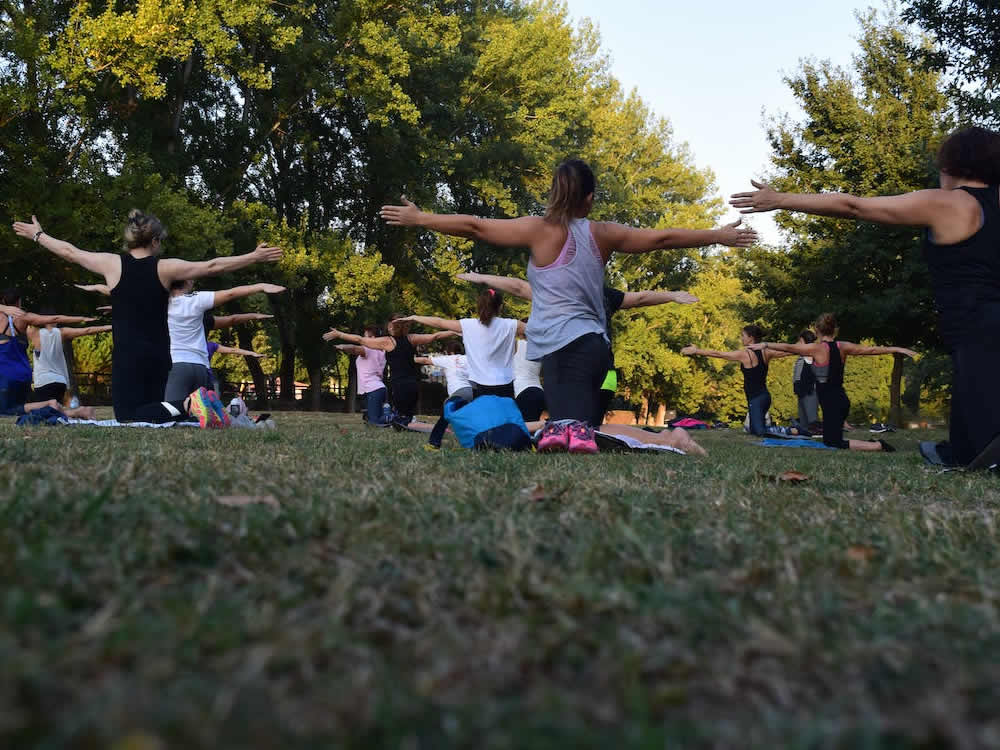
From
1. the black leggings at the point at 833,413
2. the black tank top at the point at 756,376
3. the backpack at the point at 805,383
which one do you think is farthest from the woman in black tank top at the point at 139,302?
the backpack at the point at 805,383

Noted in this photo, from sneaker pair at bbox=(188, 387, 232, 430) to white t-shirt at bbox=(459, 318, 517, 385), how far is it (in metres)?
2.94

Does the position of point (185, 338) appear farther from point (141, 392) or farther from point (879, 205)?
point (879, 205)

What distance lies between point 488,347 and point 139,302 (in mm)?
3980

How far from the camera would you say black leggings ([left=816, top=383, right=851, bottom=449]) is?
44.8 ft

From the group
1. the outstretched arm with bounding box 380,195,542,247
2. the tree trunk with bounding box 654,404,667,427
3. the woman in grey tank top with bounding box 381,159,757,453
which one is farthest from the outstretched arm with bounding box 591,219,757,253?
the tree trunk with bounding box 654,404,667,427

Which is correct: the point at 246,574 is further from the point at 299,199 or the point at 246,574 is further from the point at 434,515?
the point at 299,199

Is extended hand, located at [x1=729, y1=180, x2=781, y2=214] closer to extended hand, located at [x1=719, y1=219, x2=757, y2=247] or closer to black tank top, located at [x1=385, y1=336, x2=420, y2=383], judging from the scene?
extended hand, located at [x1=719, y1=219, x2=757, y2=247]

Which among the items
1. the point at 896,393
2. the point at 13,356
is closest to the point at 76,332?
the point at 13,356

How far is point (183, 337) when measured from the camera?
10945 mm

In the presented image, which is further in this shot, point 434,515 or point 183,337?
point 183,337

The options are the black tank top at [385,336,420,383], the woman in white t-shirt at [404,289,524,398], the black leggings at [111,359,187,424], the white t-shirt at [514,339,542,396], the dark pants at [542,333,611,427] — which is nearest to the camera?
the dark pants at [542,333,611,427]

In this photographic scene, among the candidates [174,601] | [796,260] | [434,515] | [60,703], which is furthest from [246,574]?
[796,260]

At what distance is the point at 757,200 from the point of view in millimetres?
6066

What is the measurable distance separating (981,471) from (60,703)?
20.7ft
